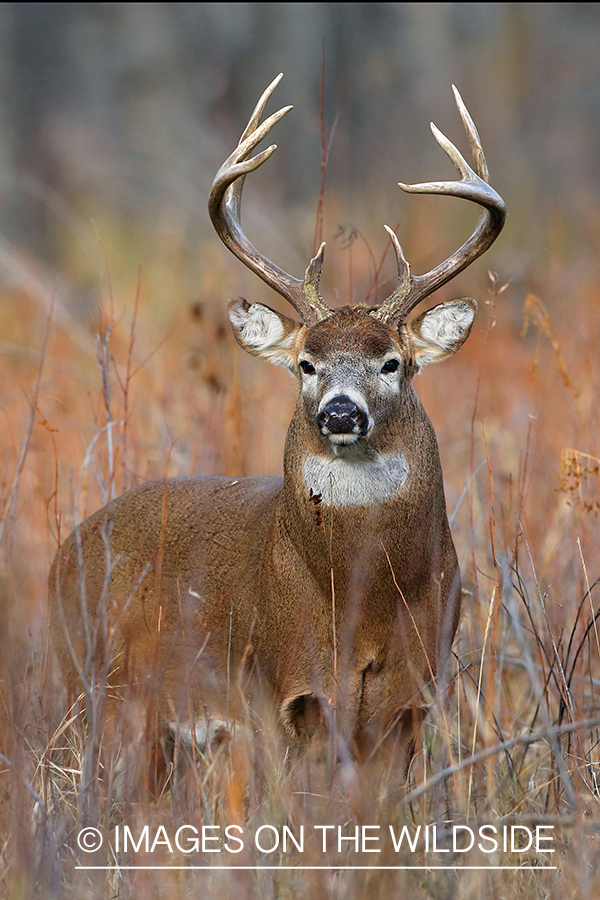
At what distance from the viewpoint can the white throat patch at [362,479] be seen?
3.86m

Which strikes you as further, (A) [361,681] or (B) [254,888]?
(A) [361,681]

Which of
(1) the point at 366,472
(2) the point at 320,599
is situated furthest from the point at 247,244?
(2) the point at 320,599

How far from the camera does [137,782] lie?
310 cm

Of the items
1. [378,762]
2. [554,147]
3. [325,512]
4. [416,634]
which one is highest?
[554,147]

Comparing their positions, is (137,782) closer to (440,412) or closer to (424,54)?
(440,412)

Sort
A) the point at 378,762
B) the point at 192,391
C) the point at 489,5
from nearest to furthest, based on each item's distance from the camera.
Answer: the point at 378,762 < the point at 192,391 < the point at 489,5

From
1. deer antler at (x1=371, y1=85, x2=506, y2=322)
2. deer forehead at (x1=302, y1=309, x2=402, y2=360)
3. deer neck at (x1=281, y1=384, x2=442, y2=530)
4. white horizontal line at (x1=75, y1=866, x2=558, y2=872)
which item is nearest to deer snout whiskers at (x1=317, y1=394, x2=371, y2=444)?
deer neck at (x1=281, y1=384, x2=442, y2=530)

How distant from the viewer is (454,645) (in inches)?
178

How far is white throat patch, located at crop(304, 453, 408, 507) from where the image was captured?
3.86 meters

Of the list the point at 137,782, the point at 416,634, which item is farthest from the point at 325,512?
the point at 137,782

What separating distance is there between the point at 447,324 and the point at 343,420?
89 centimetres

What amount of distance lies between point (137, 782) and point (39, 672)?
1.37m

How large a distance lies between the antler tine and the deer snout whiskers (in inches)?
26.4

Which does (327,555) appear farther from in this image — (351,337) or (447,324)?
(447,324)
